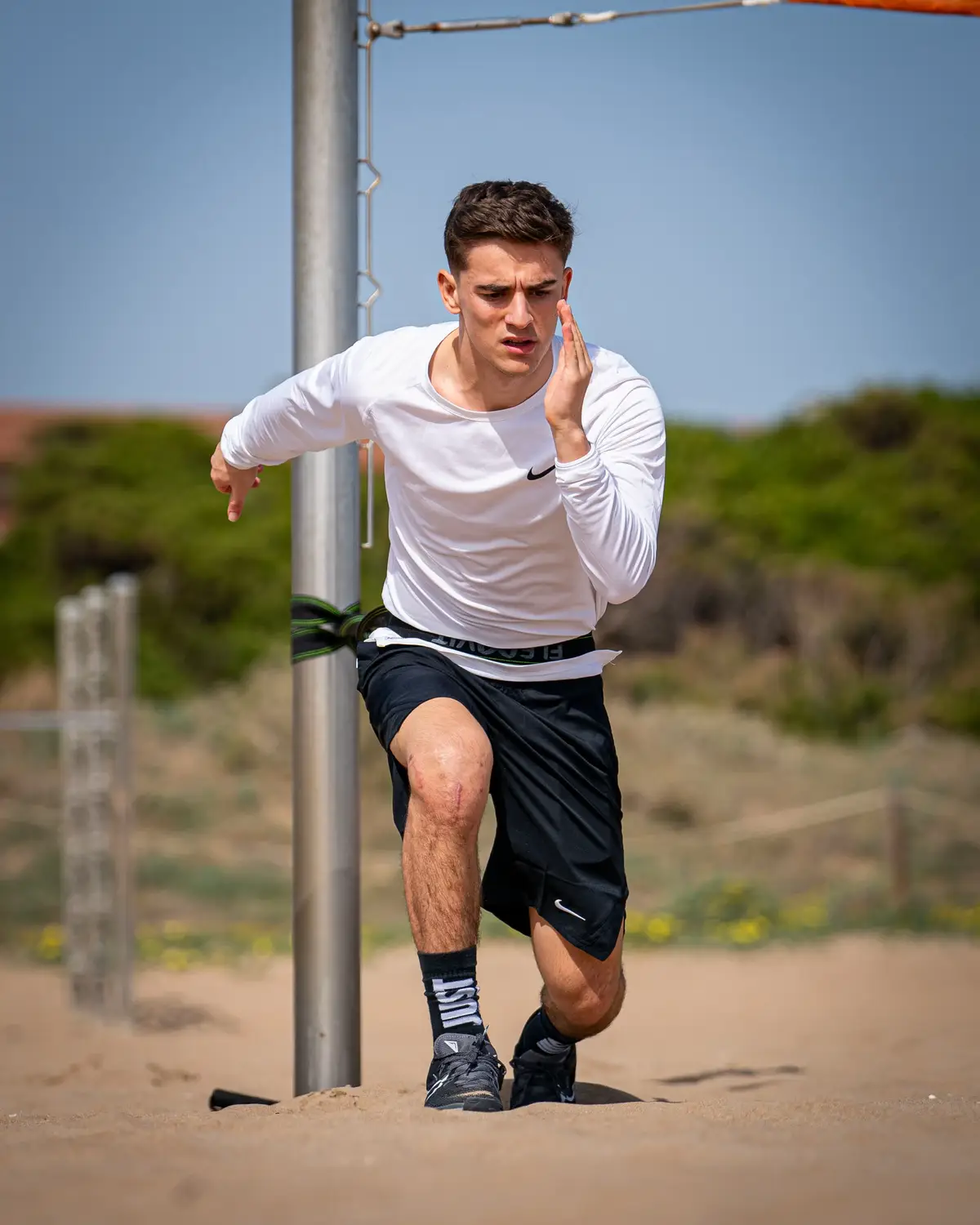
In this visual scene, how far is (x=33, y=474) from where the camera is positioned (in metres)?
23.5

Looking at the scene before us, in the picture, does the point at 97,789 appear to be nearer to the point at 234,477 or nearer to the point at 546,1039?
the point at 234,477

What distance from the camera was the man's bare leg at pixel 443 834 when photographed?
10.4 ft

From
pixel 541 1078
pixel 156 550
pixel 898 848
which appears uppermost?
pixel 156 550

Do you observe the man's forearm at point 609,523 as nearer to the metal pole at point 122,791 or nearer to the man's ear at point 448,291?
the man's ear at point 448,291

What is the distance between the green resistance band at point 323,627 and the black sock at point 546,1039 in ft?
3.62

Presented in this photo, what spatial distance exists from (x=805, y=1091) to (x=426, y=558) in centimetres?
210

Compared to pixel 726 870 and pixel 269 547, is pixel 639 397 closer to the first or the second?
pixel 726 870

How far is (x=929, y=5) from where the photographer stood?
12.8 ft

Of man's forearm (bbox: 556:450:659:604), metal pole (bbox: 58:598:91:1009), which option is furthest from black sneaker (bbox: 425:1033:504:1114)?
metal pole (bbox: 58:598:91:1009)

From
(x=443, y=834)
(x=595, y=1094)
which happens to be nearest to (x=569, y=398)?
(x=443, y=834)

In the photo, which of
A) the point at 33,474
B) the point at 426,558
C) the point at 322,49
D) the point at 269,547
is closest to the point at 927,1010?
the point at 426,558

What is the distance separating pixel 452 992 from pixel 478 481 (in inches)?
44.8

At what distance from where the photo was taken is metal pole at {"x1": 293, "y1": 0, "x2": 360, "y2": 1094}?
3961 mm

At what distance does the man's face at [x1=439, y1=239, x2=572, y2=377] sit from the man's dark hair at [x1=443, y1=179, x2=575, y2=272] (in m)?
0.02
